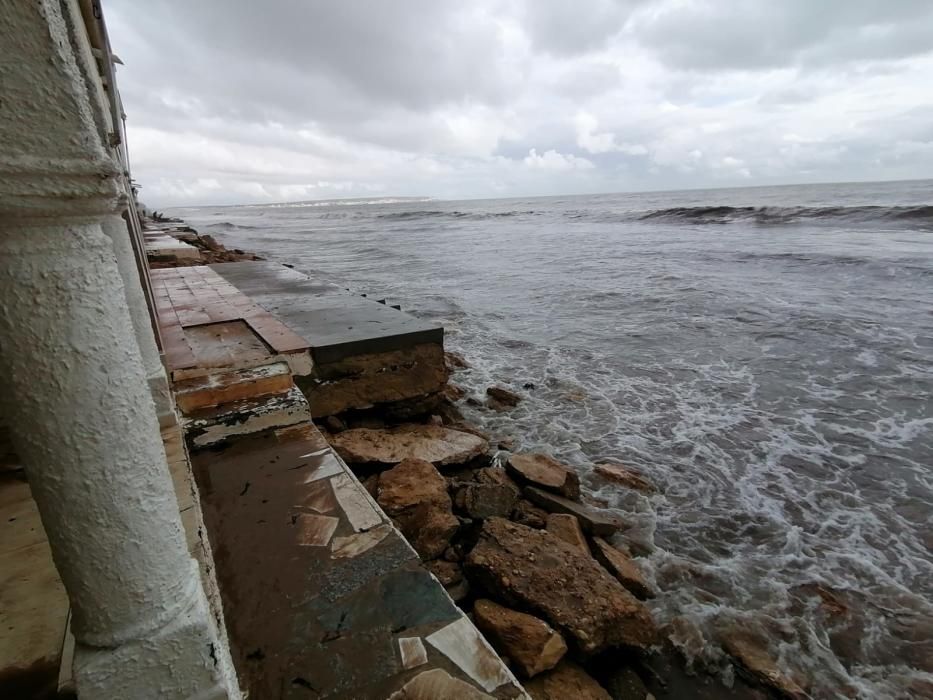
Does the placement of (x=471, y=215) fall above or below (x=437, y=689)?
below

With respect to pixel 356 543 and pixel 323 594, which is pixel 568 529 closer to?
pixel 356 543

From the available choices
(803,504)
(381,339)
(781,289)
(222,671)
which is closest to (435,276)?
(781,289)

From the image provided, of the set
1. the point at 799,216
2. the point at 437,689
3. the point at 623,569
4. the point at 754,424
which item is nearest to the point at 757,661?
the point at 623,569

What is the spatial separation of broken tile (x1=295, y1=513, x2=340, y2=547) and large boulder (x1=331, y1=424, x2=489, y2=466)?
1.31 m

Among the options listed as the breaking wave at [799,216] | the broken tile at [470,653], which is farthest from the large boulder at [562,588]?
the breaking wave at [799,216]

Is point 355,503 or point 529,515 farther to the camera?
point 529,515

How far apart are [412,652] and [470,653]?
0.60ft

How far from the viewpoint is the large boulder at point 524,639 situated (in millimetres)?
2143

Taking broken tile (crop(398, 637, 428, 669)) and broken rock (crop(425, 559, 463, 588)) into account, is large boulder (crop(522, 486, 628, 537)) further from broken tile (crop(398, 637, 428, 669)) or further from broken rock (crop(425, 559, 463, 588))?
broken tile (crop(398, 637, 428, 669))

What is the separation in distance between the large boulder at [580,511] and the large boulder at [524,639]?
1.18 m

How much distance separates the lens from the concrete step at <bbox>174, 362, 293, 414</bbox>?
2.83m

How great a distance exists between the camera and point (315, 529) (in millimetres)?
2062

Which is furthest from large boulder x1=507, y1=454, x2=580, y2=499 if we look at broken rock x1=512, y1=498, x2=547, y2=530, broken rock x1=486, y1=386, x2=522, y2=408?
broken rock x1=486, y1=386, x2=522, y2=408

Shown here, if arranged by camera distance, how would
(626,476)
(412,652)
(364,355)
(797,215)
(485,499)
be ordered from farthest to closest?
(797,215)
(626,476)
(364,355)
(485,499)
(412,652)
